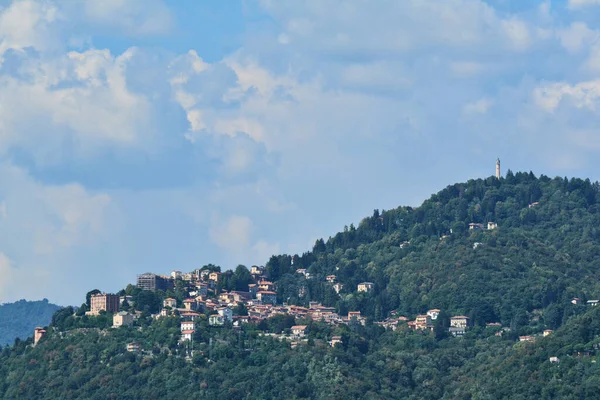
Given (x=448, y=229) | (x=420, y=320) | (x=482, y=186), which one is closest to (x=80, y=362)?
(x=420, y=320)

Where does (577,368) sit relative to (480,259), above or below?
below

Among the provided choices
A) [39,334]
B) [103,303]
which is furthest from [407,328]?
[39,334]

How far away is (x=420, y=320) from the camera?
124 meters

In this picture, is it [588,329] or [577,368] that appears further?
[588,329]

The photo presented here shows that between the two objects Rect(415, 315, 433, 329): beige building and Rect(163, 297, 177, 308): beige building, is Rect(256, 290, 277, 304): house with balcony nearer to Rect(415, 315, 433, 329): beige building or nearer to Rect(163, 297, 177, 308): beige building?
Rect(163, 297, 177, 308): beige building

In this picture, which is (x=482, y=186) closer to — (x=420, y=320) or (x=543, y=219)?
(x=543, y=219)

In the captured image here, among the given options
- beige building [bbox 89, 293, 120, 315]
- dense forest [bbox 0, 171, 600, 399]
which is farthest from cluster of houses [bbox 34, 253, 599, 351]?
dense forest [bbox 0, 171, 600, 399]

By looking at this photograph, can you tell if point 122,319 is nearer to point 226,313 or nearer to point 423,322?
point 226,313

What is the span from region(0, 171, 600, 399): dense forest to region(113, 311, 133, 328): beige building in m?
0.64

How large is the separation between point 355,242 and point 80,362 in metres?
43.9

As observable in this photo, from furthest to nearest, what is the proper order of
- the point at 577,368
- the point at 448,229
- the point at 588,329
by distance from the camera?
the point at 448,229, the point at 588,329, the point at 577,368

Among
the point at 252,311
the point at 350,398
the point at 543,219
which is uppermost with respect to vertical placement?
the point at 543,219

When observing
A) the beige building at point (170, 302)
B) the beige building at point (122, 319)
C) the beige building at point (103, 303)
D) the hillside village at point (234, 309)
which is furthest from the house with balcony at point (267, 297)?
the beige building at point (122, 319)

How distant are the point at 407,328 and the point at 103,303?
24.8 metres
